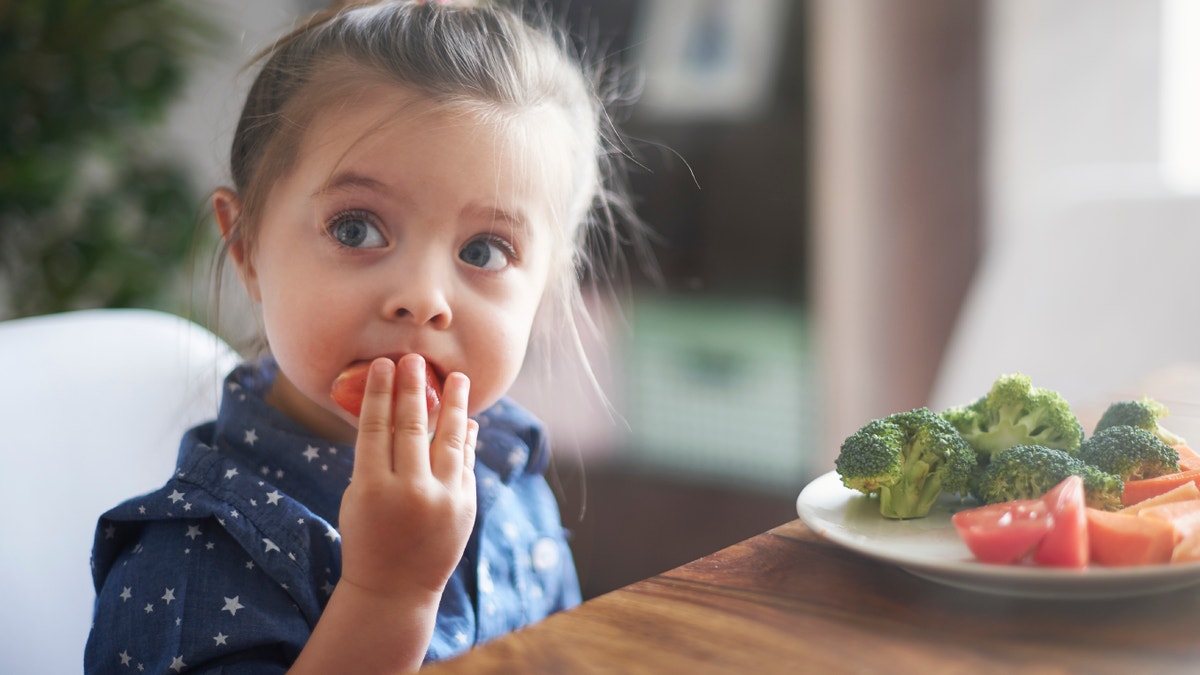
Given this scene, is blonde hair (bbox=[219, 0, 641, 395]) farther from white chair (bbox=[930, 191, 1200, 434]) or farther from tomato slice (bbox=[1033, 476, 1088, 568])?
white chair (bbox=[930, 191, 1200, 434])

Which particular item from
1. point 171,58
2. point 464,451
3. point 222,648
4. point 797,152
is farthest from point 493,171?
point 171,58

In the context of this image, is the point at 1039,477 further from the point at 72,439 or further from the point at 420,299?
the point at 72,439

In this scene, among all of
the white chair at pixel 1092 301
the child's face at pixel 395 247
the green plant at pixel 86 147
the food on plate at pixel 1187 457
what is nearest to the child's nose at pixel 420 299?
the child's face at pixel 395 247

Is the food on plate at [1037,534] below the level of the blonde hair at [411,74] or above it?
below

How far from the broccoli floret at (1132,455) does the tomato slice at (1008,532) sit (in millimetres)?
108

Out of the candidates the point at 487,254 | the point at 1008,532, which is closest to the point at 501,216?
the point at 487,254

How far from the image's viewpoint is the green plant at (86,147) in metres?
2.17

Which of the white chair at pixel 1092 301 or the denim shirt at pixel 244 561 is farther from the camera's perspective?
the white chair at pixel 1092 301

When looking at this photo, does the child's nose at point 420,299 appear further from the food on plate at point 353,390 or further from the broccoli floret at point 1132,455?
the broccoli floret at point 1132,455

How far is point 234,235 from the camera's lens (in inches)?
38.4

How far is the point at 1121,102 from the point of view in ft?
7.41

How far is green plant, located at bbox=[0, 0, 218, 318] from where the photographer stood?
7.12 feet

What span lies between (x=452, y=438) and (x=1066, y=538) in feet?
1.30

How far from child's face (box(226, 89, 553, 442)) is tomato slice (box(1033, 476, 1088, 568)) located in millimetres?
461
